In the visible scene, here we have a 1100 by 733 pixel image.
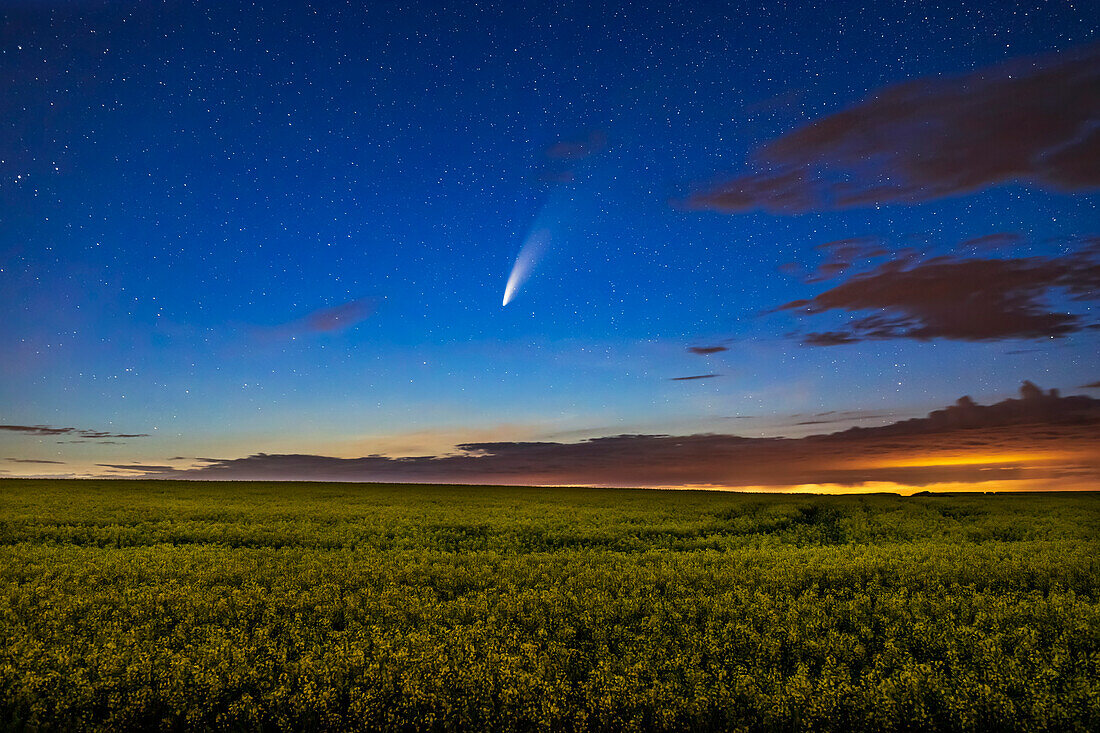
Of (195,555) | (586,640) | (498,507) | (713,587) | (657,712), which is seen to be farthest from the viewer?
(498,507)

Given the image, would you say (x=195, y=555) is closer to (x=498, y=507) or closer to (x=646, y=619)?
(x=646, y=619)

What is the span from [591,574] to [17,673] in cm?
1164

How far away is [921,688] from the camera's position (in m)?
9.36

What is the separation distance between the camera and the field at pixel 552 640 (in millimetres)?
8859

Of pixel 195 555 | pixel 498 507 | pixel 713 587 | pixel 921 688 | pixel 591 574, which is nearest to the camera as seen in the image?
pixel 921 688

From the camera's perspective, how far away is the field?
8859 mm

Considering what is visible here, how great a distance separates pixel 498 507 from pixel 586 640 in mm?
31529

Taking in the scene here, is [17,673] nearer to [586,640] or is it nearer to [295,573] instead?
[295,573]

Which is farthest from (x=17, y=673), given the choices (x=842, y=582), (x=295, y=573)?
(x=842, y=582)

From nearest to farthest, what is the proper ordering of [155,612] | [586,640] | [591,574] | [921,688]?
[921,688], [586,640], [155,612], [591,574]

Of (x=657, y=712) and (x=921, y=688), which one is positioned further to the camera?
(x=921, y=688)

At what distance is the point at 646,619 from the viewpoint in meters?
12.4

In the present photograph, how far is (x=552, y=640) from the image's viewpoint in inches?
Result: 452

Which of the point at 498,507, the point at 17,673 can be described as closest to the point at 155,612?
the point at 17,673
